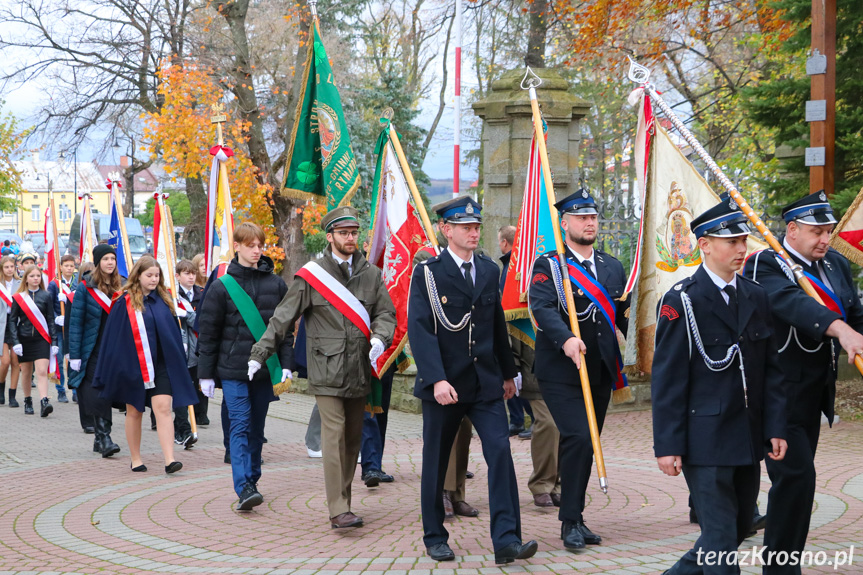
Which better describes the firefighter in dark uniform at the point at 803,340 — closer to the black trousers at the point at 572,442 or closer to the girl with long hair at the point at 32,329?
the black trousers at the point at 572,442

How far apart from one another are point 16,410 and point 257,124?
10.8m

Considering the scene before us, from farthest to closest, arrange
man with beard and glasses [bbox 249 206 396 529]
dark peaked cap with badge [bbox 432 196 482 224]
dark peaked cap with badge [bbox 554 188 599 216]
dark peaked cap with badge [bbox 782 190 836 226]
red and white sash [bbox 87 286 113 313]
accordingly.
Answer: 1. red and white sash [bbox 87 286 113 313]
2. man with beard and glasses [bbox 249 206 396 529]
3. dark peaked cap with badge [bbox 554 188 599 216]
4. dark peaked cap with badge [bbox 432 196 482 224]
5. dark peaked cap with badge [bbox 782 190 836 226]

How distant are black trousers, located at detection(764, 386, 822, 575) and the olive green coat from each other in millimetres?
2689

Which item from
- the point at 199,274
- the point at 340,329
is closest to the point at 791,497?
the point at 340,329

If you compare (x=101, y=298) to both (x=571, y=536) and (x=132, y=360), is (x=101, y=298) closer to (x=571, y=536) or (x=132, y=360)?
(x=132, y=360)

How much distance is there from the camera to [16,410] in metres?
13.7

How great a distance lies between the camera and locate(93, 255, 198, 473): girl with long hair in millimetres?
8875

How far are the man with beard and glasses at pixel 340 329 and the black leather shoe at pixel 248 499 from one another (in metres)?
0.78

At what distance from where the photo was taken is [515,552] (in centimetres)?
545

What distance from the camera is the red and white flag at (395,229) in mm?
8031

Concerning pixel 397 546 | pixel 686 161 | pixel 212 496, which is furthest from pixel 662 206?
pixel 212 496

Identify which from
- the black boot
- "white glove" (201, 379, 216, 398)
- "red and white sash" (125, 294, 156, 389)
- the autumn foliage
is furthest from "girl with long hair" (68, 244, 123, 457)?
the autumn foliage

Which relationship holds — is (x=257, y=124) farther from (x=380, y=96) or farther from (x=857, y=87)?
(x=857, y=87)

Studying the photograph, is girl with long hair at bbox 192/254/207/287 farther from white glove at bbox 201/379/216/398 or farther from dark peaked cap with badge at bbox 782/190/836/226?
dark peaked cap with badge at bbox 782/190/836/226
